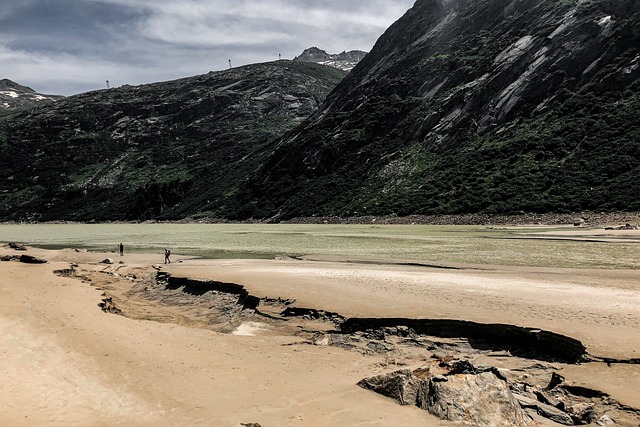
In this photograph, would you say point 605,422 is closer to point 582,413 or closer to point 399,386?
point 582,413

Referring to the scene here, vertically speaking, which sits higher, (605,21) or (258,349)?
(605,21)

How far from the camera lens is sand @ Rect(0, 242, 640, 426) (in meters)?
8.28

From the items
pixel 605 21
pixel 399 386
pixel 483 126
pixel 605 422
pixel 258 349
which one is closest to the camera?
pixel 605 422

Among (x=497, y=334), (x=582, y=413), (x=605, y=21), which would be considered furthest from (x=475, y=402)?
(x=605, y=21)

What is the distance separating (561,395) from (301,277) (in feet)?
44.7

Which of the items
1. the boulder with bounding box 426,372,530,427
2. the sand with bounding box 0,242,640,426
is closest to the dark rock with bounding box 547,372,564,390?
the sand with bounding box 0,242,640,426

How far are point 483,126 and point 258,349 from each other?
313 feet

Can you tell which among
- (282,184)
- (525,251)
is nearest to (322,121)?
(282,184)

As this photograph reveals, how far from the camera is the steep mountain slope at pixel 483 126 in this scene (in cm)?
6962

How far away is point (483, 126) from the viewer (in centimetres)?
9650

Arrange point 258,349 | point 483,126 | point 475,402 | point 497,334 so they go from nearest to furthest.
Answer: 1. point 475,402
2. point 497,334
3. point 258,349
4. point 483,126

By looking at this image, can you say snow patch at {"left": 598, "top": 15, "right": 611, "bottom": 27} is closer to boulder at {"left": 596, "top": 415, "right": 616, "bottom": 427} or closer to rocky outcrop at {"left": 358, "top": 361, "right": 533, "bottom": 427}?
rocky outcrop at {"left": 358, "top": 361, "right": 533, "bottom": 427}

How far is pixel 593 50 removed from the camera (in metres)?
86.9

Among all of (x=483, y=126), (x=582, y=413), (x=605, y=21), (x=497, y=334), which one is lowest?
(x=582, y=413)
